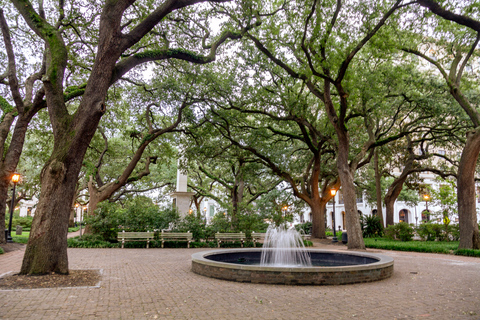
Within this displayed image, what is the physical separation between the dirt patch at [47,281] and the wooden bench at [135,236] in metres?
8.45

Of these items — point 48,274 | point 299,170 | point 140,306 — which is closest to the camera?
point 140,306

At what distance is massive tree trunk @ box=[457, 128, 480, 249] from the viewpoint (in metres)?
13.8

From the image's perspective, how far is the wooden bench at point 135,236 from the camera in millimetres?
15608

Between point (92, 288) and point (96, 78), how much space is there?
5.00 meters

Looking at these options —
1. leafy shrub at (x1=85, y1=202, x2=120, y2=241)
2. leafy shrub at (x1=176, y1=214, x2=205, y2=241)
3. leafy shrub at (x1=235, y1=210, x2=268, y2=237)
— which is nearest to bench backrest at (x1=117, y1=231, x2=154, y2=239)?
leafy shrub at (x1=85, y1=202, x2=120, y2=241)

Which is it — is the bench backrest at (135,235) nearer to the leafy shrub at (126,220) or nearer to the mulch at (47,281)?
the leafy shrub at (126,220)

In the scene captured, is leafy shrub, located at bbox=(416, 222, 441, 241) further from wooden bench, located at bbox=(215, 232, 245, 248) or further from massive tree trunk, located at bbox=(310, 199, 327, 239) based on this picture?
wooden bench, located at bbox=(215, 232, 245, 248)

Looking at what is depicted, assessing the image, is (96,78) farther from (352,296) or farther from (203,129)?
(203,129)

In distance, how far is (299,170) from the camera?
82.1 ft

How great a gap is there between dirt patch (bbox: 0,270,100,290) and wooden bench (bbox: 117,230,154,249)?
27.7ft

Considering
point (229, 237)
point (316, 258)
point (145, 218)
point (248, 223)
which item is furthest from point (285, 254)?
point (145, 218)


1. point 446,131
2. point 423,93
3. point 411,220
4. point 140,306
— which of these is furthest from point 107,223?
point 411,220

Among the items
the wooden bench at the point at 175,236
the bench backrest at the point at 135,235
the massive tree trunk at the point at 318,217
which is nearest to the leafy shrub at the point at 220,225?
the wooden bench at the point at 175,236

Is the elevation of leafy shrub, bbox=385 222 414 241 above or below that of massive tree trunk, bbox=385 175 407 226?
below
